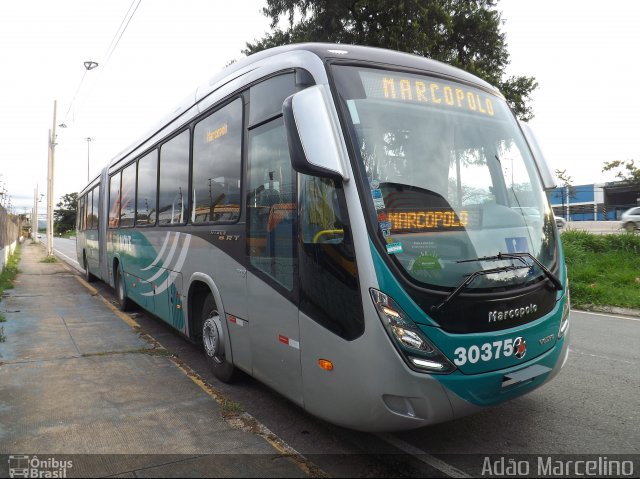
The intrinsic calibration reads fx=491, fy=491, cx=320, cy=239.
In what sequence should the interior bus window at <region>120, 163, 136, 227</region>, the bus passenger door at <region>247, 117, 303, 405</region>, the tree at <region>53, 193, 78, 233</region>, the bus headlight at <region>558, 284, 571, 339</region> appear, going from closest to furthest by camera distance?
the bus passenger door at <region>247, 117, 303, 405</region>
the bus headlight at <region>558, 284, 571, 339</region>
the interior bus window at <region>120, 163, 136, 227</region>
the tree at <region>53, 193, 78, 233</region>

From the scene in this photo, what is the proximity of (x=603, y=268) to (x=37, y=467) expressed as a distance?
13187mm

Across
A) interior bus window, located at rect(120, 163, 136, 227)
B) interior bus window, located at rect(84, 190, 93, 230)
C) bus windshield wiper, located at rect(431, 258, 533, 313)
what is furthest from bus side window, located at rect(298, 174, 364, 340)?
interior bus window, located at rect(84, 190, 93, 230)

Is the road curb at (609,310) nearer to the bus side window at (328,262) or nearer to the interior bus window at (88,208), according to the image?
the bus side window at (328,262)

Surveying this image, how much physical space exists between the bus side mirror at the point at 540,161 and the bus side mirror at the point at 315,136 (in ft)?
6.51

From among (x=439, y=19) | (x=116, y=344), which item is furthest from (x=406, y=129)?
(x=439, y=19)

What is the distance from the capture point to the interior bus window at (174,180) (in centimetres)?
595

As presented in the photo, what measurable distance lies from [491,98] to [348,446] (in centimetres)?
308

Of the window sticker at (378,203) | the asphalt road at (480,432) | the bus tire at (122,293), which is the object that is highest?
the window sticker at (378,203)

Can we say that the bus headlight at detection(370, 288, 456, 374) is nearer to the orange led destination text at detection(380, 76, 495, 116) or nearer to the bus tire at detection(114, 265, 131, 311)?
the orange led destination text at detection(380, 76, 495, 116)

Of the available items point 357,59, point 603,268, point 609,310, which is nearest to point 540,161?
point 357,59

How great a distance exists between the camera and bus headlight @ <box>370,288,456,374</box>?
9.89ft

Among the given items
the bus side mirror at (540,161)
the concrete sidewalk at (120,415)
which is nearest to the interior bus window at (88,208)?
the concrete sidewalk at (120,415)

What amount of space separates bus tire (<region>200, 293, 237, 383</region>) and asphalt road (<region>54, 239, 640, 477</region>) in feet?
0.50

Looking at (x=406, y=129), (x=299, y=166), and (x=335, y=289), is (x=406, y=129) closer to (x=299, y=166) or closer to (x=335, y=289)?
(x=299, y=166)
